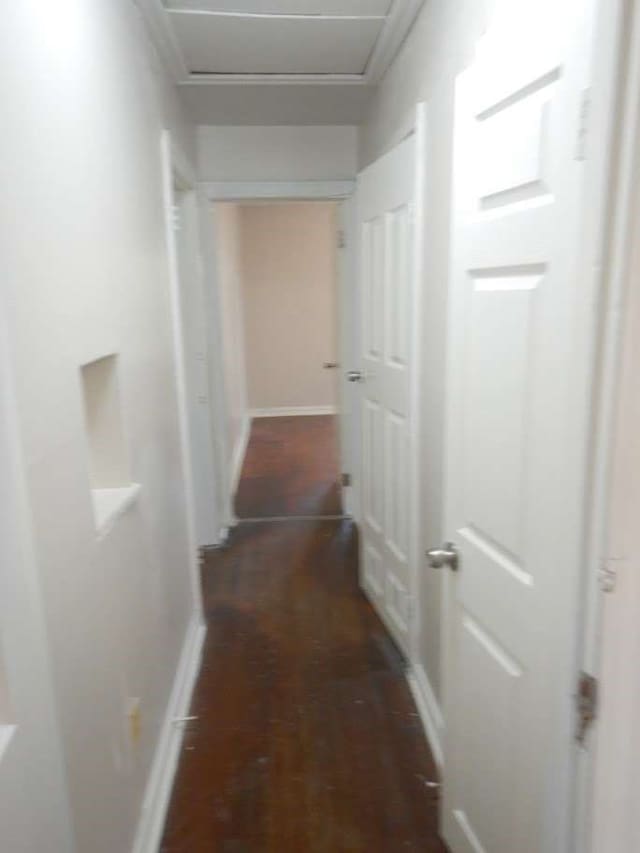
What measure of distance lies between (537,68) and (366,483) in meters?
2.19

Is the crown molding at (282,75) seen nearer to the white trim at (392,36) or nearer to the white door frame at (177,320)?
the white trim at (392,36)

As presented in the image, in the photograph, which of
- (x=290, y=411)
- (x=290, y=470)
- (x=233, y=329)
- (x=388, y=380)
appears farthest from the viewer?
(x=290, y=411)

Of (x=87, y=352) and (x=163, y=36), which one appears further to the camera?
(x=163, y=36)

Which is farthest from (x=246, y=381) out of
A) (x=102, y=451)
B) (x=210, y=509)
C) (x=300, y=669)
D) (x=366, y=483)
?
(x=102, y=451)

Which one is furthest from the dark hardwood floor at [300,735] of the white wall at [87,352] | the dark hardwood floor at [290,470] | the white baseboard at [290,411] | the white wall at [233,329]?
the white baseboard at [290,411]

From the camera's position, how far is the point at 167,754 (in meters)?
1.91

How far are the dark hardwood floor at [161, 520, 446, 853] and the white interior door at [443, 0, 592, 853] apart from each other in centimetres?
42

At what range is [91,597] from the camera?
1.26m

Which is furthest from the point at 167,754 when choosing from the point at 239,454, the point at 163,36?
the point at 239,454

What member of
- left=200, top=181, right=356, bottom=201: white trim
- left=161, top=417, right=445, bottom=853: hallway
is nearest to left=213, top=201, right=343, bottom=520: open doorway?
left=200, top=181, right=356, bottom=201: white trim

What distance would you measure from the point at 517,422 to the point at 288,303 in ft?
19.1

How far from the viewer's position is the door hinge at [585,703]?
2.73ft

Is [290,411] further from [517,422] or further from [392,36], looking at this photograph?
[517,422]

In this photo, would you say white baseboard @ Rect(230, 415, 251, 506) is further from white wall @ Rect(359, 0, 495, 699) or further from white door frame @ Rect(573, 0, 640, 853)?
white door frame @ Rect(573, 0, 640, 853)
